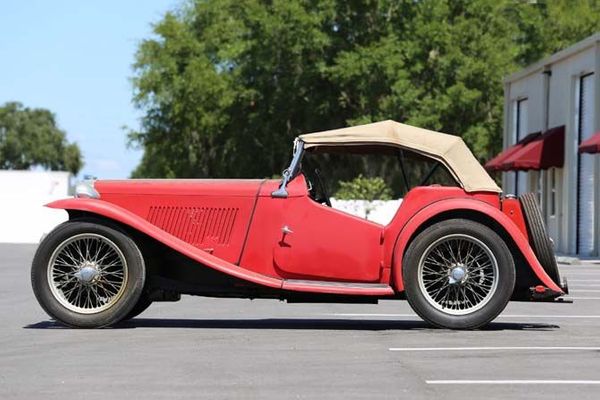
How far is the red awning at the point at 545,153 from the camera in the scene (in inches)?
1483

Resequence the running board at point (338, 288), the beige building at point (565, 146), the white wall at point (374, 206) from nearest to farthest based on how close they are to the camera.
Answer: the running board at point (338, 288) → the beige building at point (565, 146) → the white wall at point (374, 206)

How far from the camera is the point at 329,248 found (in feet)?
38.1

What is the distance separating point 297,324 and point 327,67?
146 feet

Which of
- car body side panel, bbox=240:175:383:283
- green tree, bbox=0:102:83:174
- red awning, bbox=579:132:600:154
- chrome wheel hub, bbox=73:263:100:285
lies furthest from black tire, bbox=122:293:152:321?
green tree, bbox=0:102:83:174

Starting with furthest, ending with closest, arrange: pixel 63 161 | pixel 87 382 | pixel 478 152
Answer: pixel 63 161 < pixel 478 152 < pixel 87 382

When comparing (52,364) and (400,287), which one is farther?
(400,287)

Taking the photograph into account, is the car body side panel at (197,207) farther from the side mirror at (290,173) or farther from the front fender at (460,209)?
the front fender at (460,209)

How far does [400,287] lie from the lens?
11.5m

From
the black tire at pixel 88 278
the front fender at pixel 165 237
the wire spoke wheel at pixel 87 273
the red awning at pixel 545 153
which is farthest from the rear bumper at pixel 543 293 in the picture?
the red awning at pixel 545 153

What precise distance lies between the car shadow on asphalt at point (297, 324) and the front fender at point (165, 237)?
660mm

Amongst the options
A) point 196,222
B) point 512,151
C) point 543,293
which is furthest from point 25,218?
point 543,293

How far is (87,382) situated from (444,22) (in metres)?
50.0

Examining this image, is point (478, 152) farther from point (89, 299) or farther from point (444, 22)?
point (89, 299)

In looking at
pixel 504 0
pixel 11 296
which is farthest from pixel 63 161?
pixel 11 296
